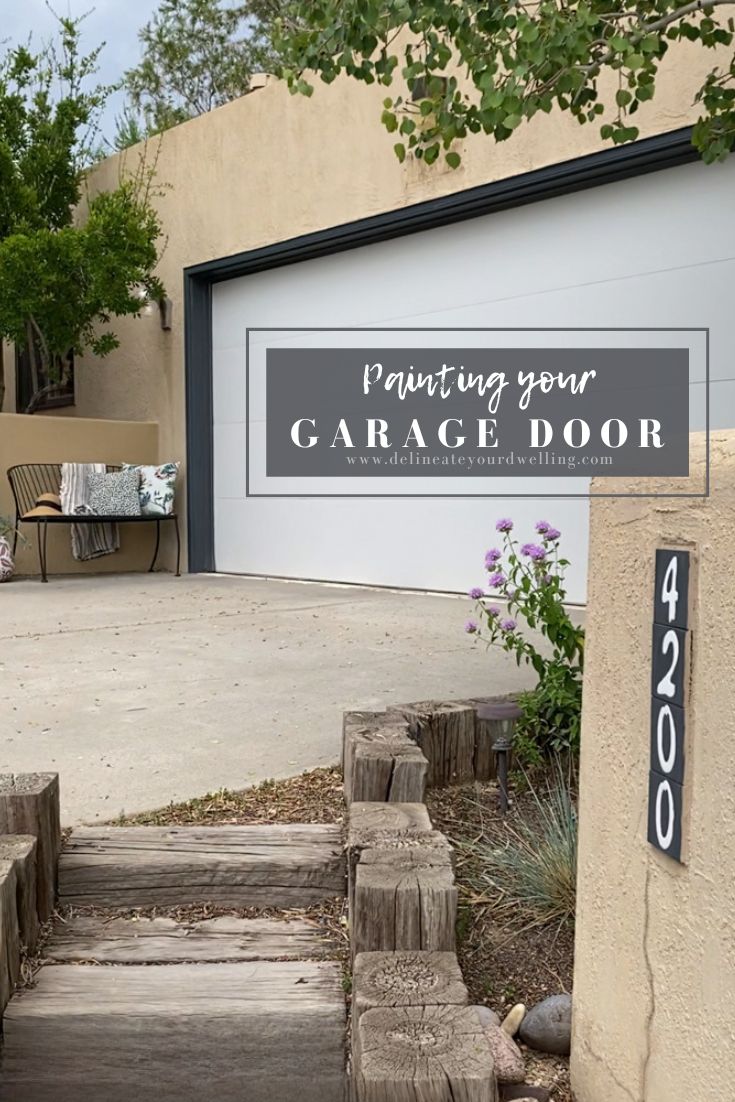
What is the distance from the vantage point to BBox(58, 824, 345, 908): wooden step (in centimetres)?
228

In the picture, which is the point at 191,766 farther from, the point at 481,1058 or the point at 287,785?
the point at 481,1058

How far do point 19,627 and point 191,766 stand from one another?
2.91m

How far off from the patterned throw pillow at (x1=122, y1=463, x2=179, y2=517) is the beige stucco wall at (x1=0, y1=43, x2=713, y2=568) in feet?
1.22

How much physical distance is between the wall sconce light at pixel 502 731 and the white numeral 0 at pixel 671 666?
1.17m

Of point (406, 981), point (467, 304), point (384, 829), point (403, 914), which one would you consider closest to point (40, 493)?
point (467, 304)

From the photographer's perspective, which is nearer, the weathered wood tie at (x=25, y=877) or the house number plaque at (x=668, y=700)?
the house number plaque at (x=668, y=700)

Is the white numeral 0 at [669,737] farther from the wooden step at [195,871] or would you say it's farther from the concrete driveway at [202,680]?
the concrete driveway at [202,680]

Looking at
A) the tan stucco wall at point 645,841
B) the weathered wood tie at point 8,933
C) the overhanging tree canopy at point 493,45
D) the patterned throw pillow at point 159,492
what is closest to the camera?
the tan stucco wall at point 645,841

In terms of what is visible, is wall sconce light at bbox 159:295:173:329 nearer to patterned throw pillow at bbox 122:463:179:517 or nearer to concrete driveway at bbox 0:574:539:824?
patterned throw pillow at bbox 122:463:179:517

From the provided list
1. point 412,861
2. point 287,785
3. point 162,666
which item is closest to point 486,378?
point 162,666

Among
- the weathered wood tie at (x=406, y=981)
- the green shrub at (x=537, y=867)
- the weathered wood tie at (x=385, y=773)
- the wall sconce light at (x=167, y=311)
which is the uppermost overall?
the wall sconce light at (x=167, y=311)

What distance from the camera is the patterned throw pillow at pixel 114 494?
8312 millimetres

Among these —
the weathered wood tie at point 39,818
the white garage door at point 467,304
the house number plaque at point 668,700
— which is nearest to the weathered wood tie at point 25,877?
the weathered wood tie at point 39,818

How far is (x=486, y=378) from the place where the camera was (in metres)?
6.00
